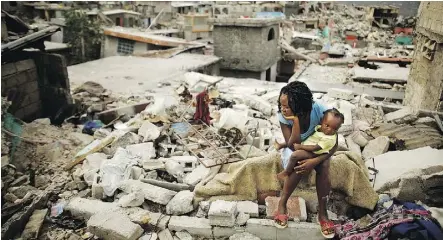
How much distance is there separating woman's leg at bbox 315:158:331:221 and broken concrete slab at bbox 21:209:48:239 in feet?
11.1

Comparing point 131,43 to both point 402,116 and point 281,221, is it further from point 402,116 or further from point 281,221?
point 281,221

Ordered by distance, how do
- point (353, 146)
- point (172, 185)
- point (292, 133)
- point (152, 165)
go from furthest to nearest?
point (353, 146) < point (152, 165) < point (172, 185) < point (292, 133)

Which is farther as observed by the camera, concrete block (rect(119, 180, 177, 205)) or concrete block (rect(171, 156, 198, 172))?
concrete block (rect(171, 156, 198, 172))

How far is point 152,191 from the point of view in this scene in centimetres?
422

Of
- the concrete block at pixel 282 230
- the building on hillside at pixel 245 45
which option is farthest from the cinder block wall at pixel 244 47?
the concrete block at pixel 282 230

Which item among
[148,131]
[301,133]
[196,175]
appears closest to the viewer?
[301,133]

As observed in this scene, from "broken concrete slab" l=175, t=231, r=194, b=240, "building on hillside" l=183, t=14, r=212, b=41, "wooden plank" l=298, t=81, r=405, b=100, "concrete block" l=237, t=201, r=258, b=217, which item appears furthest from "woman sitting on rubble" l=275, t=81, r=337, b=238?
"building on hillside" l=183, t=14, r=212, b=41

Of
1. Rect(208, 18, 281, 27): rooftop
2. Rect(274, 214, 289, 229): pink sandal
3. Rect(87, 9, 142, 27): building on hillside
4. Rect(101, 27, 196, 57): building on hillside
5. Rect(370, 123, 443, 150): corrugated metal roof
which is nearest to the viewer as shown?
Rect(274, 214, 289, 229): pink sandal

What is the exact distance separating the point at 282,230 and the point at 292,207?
316mm

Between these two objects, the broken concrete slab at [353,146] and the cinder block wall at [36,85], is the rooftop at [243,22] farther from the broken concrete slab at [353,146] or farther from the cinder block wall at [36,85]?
the broken concrete slab at [353,146]

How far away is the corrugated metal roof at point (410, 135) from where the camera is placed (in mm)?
5555

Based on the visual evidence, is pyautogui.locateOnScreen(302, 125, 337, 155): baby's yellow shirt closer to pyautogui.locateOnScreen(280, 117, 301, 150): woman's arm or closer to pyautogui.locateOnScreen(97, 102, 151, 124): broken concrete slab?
pyautogui.locateOnScreen(280, 117, 301, 150): woman's arm

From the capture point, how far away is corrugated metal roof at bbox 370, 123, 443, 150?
219 inches

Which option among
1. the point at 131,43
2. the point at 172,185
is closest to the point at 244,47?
the point at 131,43
